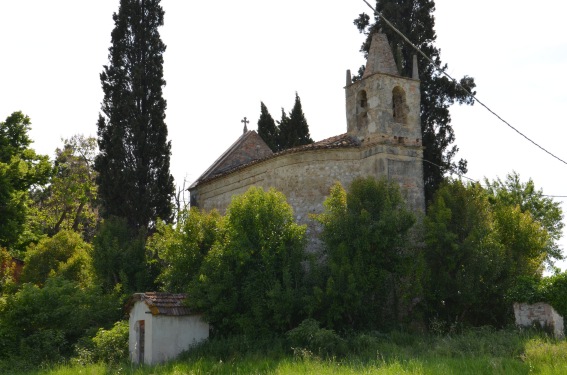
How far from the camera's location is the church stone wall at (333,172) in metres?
20.8

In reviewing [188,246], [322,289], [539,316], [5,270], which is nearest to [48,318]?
[188,246]

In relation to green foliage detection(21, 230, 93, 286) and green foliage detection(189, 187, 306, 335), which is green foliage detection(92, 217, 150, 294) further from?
green foliage detection(189, 187, 306, 335)

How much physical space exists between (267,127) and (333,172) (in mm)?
16549

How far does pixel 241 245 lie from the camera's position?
60.3 ft

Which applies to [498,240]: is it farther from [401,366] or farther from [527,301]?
[401,366]

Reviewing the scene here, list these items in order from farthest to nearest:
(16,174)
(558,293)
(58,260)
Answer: (58,260) → (16,174) → (558,293)

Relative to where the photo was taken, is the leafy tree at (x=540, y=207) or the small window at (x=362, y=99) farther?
the leafy tree at (x=540, y=207)

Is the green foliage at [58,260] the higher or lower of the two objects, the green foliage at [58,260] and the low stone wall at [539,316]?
the higher

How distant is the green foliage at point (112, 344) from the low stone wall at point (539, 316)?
11.8m

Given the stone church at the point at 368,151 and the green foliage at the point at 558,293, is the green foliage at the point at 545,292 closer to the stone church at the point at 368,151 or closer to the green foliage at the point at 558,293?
the green foliage at the point at 558,293

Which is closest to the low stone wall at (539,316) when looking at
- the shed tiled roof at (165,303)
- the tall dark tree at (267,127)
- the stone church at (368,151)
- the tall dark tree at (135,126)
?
the stone church at (368,151)

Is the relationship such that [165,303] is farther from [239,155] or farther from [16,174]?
[239,155]

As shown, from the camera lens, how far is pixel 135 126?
25688mm

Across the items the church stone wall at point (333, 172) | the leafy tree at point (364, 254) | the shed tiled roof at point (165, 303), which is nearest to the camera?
the leafy tree at point (364, 254)
